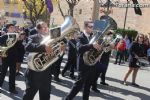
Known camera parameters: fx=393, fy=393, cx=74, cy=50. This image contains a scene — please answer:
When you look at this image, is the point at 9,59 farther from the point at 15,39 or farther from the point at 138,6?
the point at 138,6

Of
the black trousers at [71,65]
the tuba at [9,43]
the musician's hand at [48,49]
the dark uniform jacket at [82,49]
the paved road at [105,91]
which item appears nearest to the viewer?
the musician's hand at [48,49]

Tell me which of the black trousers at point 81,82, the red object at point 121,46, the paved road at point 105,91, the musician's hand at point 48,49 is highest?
the musician's hand at point 48,49

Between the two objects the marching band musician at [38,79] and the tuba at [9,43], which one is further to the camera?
the tuba at [9,43]

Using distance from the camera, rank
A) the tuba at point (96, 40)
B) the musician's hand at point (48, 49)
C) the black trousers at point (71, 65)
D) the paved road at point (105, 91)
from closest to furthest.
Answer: the musician's hand at point (48, 49) < the tuba at point (96, 40) < the paved road at point (105, 91) < the black trousers at point (71, 65)

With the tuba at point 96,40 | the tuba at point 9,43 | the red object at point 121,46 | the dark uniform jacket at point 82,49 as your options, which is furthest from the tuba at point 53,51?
the red object at point 121,46

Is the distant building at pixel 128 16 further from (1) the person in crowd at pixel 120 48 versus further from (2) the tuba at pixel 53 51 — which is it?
(2) the tuba at pixel 53 51

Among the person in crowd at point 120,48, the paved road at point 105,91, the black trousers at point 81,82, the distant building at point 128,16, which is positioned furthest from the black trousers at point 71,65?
the distant building at point 128,16

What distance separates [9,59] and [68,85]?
94.6 inches

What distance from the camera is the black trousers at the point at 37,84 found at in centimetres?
644

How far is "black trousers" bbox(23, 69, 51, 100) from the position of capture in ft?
21.1

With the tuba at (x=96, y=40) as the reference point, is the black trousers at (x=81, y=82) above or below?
below

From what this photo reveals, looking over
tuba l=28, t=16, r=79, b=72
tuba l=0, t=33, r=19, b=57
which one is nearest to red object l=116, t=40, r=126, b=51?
tuba l=0, t=33, r=19, b=57

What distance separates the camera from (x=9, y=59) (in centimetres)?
904

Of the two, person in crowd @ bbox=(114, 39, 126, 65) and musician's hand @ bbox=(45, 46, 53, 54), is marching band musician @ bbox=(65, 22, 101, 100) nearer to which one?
musician's hand @ bbox=(45, 46, 53, 54)
